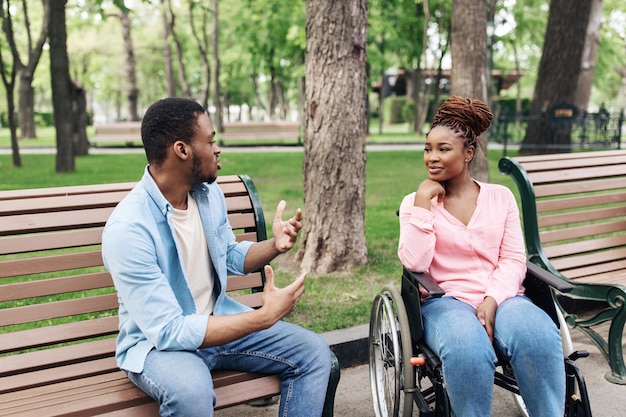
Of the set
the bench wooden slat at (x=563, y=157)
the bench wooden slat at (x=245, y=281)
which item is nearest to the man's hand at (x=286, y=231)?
the bench wooden slat at (x=245, y=281)

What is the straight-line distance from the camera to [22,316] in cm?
258

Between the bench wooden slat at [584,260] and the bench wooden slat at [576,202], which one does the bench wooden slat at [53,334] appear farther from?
the bench wooden slat at [584,260]

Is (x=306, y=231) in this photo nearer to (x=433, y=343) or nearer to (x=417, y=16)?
(x=433, y=343)

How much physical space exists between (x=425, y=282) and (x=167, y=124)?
4.28 ft

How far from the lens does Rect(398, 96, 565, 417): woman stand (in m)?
2.44

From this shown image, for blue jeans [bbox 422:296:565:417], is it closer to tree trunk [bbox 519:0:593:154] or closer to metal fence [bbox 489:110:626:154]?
metal fence [bbox 489:110:626:154]

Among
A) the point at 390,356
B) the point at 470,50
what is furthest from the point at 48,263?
the point at 470,50

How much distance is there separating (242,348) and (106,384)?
0.57 metres

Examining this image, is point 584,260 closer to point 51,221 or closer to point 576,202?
point 576,202

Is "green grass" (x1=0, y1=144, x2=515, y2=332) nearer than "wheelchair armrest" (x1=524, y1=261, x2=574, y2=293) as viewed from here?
No

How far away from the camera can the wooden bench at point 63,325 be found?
2.39 meters

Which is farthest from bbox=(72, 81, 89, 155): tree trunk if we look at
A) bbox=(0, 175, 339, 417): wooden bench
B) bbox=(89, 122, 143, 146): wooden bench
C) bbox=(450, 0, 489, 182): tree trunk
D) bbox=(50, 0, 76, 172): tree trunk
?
bbox=(0, 175, 339, 417): wooden bench

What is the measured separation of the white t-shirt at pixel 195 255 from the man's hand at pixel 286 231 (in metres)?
0.31

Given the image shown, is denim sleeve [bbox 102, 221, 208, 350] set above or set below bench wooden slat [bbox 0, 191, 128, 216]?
below
